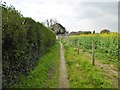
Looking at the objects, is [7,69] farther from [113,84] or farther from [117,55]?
[117,55]

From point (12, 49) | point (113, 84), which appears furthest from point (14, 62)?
point (113, 84)

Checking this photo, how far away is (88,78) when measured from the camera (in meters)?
12.2

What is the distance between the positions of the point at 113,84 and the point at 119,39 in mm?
12576

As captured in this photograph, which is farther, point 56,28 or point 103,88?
point 56,28

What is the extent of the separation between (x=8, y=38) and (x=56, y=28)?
101 m

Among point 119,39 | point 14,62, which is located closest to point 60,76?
point 14,62

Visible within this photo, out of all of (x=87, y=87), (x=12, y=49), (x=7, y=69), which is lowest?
(x=87, y=87)

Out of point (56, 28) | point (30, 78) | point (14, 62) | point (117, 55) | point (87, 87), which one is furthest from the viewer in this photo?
point (56, 28)

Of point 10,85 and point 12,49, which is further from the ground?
point 12,49

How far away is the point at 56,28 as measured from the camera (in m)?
110

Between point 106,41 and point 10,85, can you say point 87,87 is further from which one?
point 106,41

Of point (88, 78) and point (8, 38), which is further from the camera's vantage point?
point (88, 78)

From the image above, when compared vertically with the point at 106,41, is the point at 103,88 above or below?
below

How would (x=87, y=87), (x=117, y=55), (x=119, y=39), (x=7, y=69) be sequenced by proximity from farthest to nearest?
(x=119, y=39), (x=117, y=55), (x=87, y=87), (x=7, y=69)
